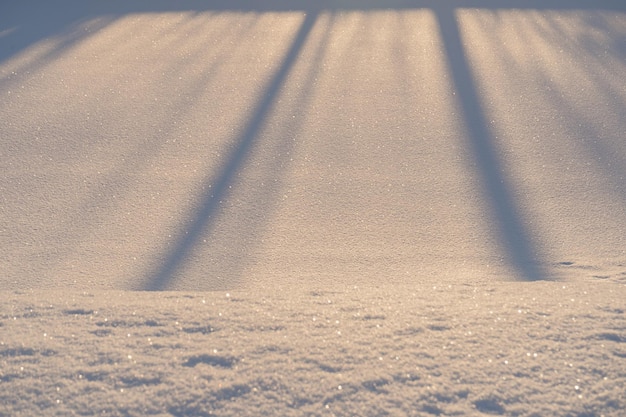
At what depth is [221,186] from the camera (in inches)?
259

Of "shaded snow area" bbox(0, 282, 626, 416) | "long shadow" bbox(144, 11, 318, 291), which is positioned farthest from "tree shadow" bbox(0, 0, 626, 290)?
"shaded snow area" bbox(0, 282, 626, 416)

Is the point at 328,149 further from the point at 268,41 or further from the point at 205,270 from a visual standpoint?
the point at 268,41

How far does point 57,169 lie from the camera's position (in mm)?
7000

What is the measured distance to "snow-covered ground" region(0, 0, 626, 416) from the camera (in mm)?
3660

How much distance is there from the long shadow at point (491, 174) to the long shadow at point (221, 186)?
206 centimetres

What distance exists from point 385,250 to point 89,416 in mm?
2817

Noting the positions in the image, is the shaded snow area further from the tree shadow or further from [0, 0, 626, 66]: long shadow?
[0, 0, 626, 66]: long shadow

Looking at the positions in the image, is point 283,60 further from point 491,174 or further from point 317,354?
point 317,354

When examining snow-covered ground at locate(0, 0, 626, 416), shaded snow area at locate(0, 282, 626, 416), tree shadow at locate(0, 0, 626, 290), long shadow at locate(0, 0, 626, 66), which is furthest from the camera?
long shadow at locate(0, 0, 626, 66)

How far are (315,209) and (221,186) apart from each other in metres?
0.90

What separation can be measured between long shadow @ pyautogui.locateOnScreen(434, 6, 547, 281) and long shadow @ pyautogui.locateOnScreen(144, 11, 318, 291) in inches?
81.1

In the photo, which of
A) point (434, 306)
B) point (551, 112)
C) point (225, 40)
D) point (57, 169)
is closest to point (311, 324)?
point (434, 306)

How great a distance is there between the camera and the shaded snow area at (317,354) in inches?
136

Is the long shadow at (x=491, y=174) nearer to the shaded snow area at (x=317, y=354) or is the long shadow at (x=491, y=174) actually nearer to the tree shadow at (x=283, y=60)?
the tree shadow at (x=283, y=60)
